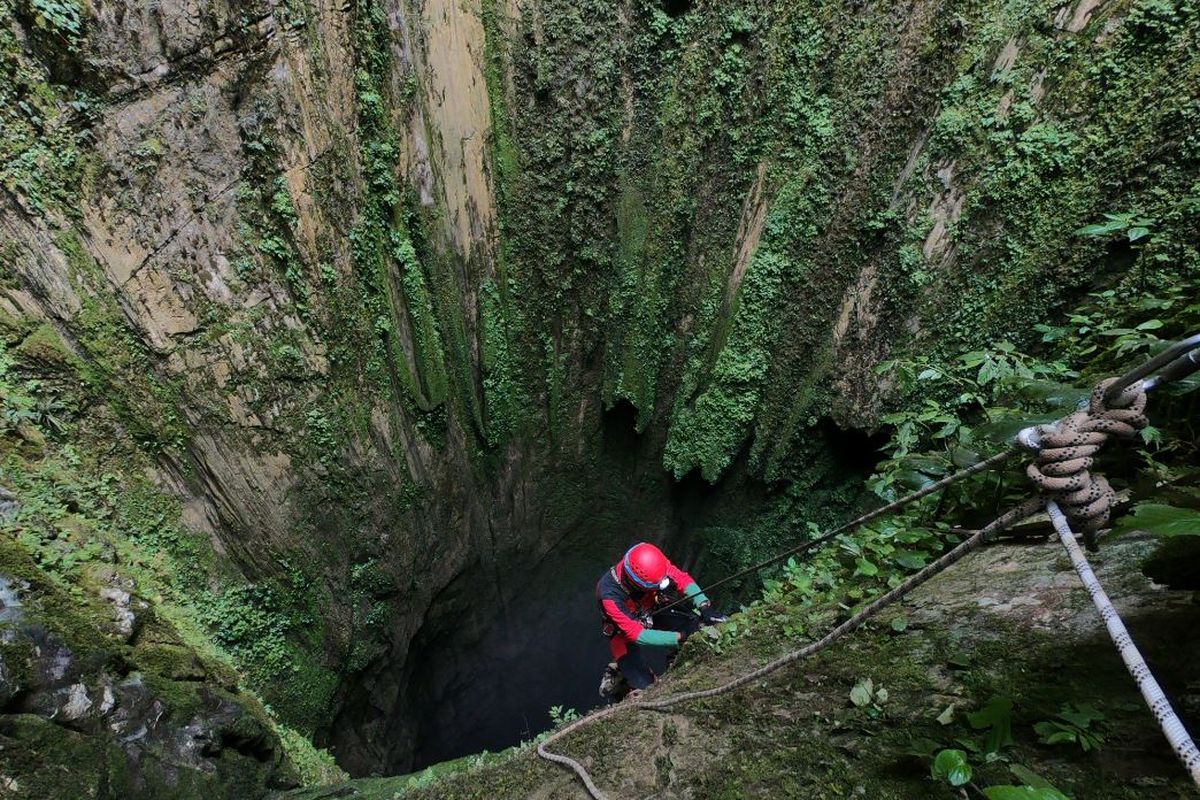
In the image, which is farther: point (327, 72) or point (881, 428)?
point (881, 428)

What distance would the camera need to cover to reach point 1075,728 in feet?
3.47

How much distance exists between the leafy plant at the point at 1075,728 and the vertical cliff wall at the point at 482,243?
2793 mm

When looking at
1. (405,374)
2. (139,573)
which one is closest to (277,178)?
(405,374)

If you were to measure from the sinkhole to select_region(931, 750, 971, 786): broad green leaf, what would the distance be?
13.9ft

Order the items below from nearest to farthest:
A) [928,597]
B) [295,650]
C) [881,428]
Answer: [928,597]
[295,650]
[881,428]

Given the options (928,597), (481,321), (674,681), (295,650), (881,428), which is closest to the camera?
(928,597)

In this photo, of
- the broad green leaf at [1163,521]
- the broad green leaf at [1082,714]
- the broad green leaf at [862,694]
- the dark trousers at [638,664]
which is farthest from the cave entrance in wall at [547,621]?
the broad green leaf at [1163,521]

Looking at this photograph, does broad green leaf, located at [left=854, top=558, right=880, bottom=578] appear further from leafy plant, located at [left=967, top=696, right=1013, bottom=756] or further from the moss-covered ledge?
leafy plant, located at [left=967, top=696, right=1013, bottom=756]

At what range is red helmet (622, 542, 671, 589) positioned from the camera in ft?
12.4

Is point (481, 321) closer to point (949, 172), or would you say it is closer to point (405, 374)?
point (405, 374)

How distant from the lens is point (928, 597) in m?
1.85

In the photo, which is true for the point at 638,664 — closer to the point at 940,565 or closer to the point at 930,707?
the point at 930,707

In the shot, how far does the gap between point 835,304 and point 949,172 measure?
1.15 metres

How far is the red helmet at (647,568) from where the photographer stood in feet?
12.4
